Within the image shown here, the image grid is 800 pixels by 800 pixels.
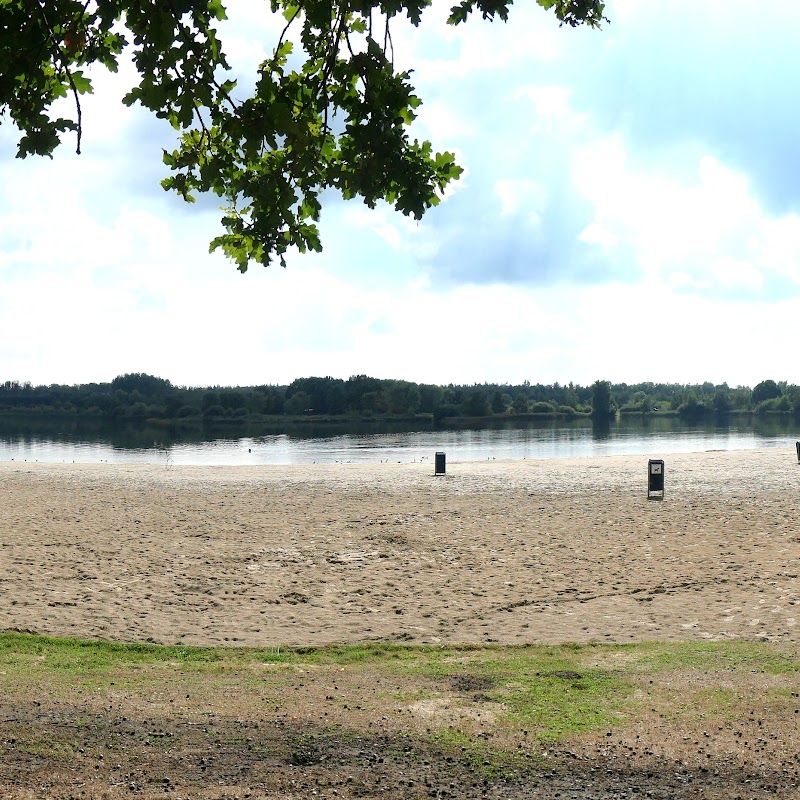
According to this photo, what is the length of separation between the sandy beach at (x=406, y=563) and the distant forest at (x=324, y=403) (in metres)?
101

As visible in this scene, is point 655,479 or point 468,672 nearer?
point 468,672

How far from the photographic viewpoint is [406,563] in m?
16.1

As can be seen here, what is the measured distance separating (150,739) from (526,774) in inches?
107

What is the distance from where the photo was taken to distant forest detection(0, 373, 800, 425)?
13262cm

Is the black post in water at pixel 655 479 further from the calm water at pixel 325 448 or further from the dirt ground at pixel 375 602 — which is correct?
the calm water at pixel 325 448

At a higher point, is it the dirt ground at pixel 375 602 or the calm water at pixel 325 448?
the dirt ground at pixel 375 602

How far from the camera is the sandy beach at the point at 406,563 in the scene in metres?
11.4

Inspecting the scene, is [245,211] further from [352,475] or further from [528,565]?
[352,475]

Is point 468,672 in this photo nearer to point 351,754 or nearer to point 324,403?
point 351,754

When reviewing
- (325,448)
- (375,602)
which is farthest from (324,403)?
(375,602)

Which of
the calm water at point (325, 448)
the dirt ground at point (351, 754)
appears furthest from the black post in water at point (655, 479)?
the calm water at point (325, 448)

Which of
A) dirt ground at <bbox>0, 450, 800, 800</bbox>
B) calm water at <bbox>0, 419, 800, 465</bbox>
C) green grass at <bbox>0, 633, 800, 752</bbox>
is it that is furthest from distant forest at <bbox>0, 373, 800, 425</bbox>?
green grass at <bbox>0, 633, 800, 752</bbox>

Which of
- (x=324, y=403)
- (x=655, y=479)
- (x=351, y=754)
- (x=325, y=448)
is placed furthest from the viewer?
(x=324, y=403)

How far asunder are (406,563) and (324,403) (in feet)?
402
